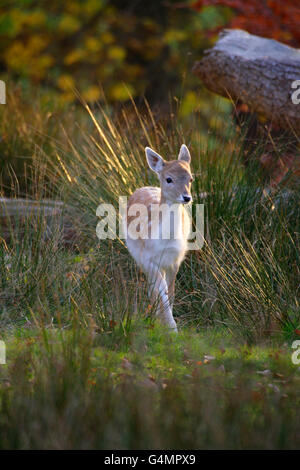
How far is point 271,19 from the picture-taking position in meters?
10.7

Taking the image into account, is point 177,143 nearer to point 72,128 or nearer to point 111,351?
point 72,128

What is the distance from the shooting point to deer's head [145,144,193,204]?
5969mm

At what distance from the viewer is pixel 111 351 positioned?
4.80 m

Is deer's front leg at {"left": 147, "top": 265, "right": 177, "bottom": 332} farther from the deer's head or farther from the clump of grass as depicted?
the deer's head

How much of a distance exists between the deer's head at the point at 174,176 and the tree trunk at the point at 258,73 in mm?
1833

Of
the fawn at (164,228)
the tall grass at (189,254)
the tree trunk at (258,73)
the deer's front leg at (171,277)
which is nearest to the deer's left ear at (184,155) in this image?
the fawn at (164,228)

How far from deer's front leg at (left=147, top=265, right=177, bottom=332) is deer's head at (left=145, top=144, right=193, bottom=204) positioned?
622 millimetres

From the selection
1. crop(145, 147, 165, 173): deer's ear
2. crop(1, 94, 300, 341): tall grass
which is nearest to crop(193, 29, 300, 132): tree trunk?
crop(1, 94, 300, 341): tall grass

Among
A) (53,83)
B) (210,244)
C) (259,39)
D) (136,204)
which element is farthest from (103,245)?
(53,83)

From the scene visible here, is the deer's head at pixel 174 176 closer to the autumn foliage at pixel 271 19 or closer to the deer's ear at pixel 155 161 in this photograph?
the deer's ear at pixel 155 161

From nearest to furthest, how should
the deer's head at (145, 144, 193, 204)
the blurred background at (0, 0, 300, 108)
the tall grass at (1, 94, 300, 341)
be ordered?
1. the tall grass at (1, 94, 300, 341)
2. the deer's head at (145, 144, 193, 204)
3. the blurred background at (0, 0, 300, 108)

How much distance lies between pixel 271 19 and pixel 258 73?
3.26 metres

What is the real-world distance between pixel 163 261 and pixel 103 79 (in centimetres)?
1162

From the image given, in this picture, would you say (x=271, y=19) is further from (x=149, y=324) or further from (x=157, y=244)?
(x=149, y=324)
